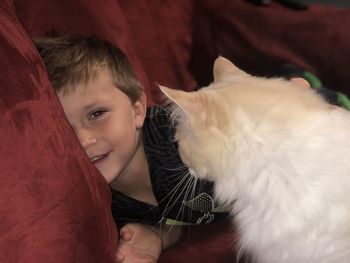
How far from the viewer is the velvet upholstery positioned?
0.66m

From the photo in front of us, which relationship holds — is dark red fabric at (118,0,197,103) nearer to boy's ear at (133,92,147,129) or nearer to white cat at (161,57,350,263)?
boy's ear at (133,92,147,129)

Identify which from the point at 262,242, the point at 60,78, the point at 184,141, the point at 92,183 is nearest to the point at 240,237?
the point at 262,242

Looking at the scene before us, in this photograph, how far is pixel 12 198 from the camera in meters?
0.63

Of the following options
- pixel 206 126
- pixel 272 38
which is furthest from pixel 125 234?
pixel 272 38

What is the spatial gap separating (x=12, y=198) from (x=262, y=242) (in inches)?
20.9

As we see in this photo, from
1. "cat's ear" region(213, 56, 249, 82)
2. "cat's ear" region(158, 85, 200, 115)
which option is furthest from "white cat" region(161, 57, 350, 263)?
"cat's ear" region(213, 56, 249, 82)

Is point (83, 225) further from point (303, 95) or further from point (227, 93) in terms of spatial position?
point (303, 95)

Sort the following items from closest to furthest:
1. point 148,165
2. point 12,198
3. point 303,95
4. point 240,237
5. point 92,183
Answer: point 12,198 < point 92,183 < point 303,95 < point 240,237 < point 148,165

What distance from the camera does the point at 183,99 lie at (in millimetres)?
816

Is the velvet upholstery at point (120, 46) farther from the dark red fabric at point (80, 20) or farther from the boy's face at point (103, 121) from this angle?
the boy's face at point (103, 121)

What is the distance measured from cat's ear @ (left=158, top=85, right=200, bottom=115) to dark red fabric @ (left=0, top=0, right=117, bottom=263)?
7.4 inches

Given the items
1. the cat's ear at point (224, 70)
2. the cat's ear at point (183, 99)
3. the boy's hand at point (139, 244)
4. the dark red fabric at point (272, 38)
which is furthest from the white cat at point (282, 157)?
the dark red fabric at point (272, 38)

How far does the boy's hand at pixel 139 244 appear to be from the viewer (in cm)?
110

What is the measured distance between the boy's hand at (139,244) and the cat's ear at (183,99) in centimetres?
43
